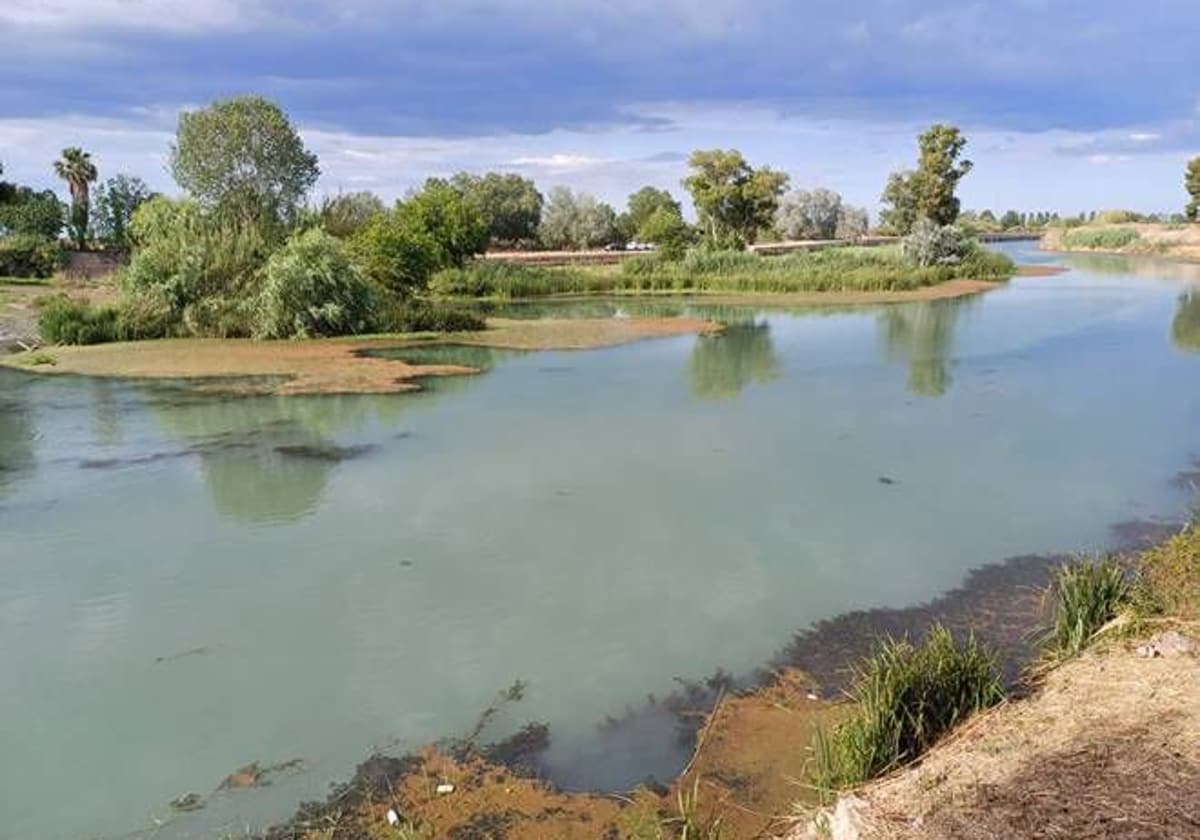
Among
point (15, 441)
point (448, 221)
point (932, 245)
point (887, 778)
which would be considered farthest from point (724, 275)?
point (887, 778)

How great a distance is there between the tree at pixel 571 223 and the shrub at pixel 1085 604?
234 feet

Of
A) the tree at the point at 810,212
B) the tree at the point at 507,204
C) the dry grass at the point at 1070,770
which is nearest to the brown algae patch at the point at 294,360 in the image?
the dry grass at the point at 1070,770

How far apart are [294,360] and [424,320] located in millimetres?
6573

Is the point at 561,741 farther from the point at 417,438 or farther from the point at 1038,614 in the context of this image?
the point at 417,438

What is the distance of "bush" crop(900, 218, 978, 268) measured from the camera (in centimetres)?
4878

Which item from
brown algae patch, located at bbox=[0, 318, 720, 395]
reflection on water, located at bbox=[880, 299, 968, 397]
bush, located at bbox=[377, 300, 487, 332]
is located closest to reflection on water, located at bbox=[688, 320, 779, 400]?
brown algae patch, located at bbox=[0, 318, 720, 395]

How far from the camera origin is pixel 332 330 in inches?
1029

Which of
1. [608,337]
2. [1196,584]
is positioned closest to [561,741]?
[1196,584]

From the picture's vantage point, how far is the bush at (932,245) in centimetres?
4878

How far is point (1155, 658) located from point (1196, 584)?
1779 mm

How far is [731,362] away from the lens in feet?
72.3

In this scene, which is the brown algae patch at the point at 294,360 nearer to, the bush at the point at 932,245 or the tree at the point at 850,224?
the bush at the point at 932,245

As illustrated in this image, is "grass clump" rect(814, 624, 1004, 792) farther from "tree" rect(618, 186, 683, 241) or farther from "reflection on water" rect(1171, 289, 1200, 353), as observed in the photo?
"tree" rect(618, 186, 683, 241)

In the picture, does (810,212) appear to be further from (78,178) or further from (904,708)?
(904,708)
